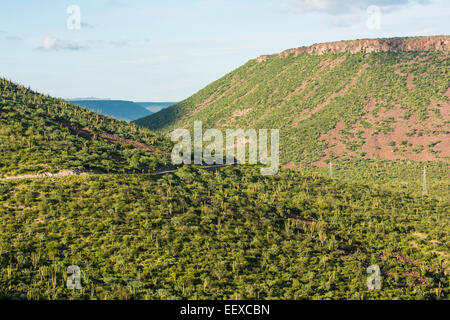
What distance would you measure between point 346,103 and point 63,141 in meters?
92.0

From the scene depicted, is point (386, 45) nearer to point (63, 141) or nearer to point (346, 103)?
point (346, 103)

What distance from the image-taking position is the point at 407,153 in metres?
90.7

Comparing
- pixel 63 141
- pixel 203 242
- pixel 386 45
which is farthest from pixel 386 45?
pixel 203 242

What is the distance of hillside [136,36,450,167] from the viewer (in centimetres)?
9675

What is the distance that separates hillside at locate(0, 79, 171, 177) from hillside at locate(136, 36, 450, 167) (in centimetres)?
4659

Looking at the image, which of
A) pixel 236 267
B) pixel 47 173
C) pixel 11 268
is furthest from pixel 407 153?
pixel 11 268

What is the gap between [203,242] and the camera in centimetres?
3547

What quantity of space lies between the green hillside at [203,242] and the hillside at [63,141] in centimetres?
389

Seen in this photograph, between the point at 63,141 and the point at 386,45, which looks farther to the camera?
the point at 386,45

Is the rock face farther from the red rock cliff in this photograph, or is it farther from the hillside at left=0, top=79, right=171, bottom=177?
the hillside at left=0, top=79, right=171, bottom=177

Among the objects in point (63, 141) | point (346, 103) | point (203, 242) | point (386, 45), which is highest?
point (386, 45)

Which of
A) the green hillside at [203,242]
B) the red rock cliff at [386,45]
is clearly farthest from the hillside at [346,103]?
the green hillside at [203,242]

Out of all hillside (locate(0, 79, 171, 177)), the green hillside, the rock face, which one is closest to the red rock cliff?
the rock face
